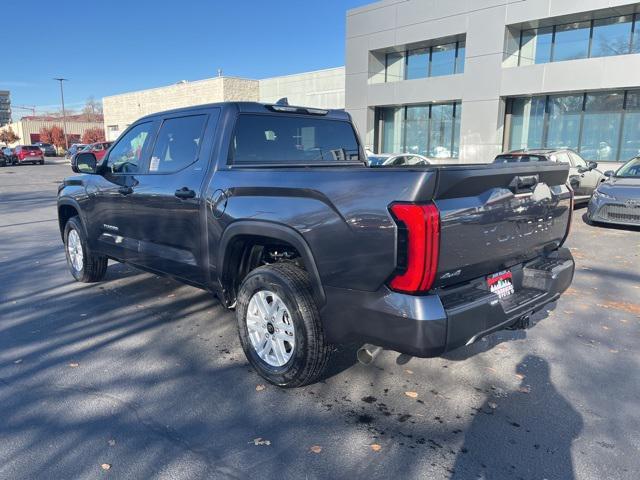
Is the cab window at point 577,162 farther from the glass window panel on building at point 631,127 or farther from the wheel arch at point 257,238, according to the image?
the wheel arch at point 257,238

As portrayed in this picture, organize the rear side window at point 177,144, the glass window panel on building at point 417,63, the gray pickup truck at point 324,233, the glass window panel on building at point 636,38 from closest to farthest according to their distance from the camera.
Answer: the gray pickup truck at point 324,233
the rear side window at point 177,144
the glass window panel on building at point 636,38
the glass window panel on building at point 417,63

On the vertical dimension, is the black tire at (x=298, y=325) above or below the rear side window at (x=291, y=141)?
below

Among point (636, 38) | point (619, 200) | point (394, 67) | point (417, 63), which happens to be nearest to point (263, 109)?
point (619, 200)

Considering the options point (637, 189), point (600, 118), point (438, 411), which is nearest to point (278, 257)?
point (438, 411)

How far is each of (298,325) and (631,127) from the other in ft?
64.0

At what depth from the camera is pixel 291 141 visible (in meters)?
4.46

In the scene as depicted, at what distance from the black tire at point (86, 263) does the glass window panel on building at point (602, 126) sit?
18936 millimetres

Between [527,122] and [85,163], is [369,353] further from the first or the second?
[527,122]

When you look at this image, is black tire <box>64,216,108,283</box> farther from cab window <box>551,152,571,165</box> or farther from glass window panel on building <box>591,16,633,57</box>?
glass window panel on building <box>591,16,633,57</box>

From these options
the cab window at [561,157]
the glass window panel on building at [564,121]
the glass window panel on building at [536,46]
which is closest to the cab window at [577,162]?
the cab window at [561,157]

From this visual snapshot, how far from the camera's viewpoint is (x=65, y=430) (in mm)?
2990

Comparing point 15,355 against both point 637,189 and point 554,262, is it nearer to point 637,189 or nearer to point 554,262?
point 554,262

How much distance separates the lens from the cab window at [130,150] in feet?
16.0

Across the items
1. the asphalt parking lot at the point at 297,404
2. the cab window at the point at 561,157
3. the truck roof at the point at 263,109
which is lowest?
the asphalt parking lot at the point at 297,404
